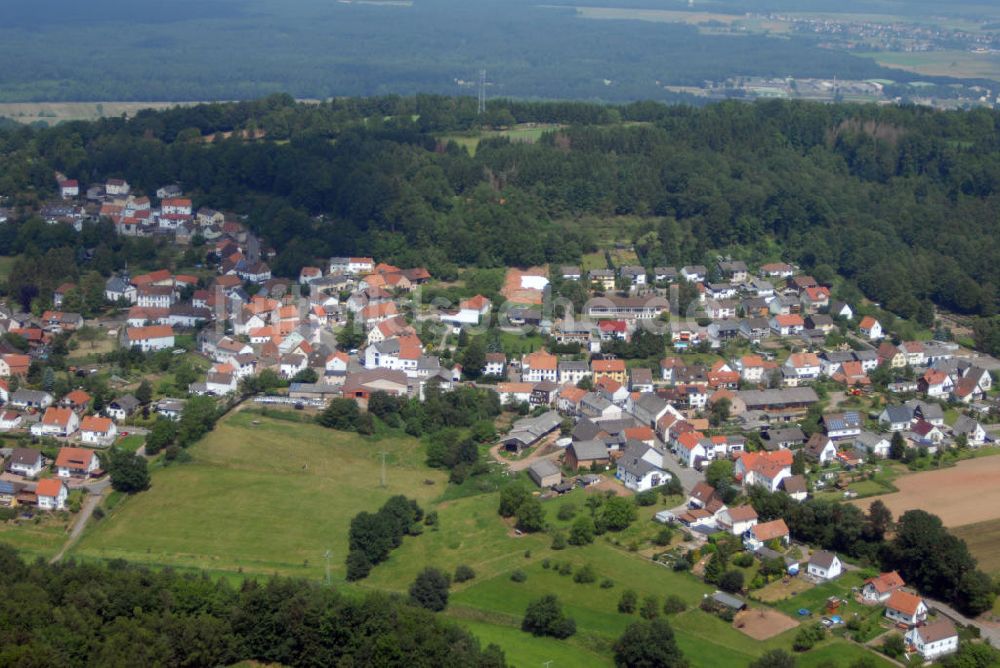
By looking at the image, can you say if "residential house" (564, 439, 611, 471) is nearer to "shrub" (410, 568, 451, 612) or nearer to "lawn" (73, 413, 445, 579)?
"lawn" (73, 413, 445, 579)

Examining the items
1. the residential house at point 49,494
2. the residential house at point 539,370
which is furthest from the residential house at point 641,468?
the residential house at point 49,494

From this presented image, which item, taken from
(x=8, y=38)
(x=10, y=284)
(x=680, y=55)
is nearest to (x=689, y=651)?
(x=10, y=284)

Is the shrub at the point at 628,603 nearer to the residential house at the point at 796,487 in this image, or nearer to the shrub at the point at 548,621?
the shrub at the point at 548,621

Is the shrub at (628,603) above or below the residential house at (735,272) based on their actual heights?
below

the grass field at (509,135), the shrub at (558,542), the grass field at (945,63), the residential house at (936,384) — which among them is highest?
the grass field at (945,63)

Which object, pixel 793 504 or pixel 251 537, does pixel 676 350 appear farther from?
pixel 251 537

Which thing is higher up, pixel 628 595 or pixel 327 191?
pixel 327 191

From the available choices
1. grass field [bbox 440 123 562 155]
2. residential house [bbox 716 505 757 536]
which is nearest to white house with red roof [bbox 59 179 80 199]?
grass field [bbox 440 123 562 155]
